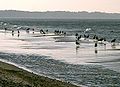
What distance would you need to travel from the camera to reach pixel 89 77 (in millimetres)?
35406

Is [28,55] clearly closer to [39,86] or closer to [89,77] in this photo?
[89,77]

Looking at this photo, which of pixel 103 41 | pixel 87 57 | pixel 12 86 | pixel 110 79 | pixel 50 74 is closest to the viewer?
pixel 12 86

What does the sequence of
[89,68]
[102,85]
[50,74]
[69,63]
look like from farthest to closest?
[69,63]
[89,68]
[50,74]
[102,85]

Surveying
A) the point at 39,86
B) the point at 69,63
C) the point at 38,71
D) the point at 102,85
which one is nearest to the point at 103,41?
the point at 69,63

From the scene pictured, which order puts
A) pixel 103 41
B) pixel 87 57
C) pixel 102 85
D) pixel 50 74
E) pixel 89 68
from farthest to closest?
pixel 103 41 → pixel 87 57 → pixel 89 68 → pixel 50 74 → pixel 102 85

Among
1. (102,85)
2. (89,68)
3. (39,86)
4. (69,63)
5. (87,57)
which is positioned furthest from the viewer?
→ (87,57)

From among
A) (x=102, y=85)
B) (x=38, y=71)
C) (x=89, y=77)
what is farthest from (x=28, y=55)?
(x=102, y=85)

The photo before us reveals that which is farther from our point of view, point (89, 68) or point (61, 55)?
point (61, 55)

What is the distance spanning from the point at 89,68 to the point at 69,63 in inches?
197

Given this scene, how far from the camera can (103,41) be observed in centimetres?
8106

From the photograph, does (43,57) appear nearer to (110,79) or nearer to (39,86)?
(110,79)

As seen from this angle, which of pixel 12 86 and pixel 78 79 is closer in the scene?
pixel 12 86

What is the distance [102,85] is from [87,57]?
20.1 metres

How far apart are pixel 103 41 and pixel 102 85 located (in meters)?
49.8
